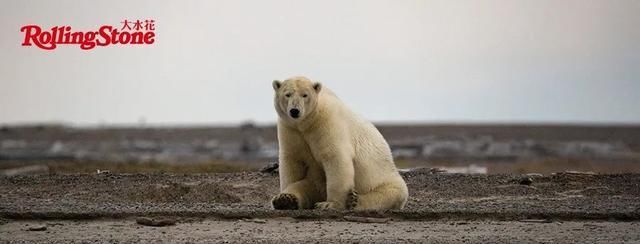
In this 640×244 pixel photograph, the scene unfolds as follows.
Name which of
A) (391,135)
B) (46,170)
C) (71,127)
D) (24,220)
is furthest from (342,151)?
(71,127)

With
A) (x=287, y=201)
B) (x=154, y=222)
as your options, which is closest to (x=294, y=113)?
(x=287, y=201)

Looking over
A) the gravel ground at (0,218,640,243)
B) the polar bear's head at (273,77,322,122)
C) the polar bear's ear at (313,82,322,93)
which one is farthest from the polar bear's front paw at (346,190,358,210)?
the polar bear's ear at (313,82,322,93)

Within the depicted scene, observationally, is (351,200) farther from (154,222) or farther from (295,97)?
(154,222)

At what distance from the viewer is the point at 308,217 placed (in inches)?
453

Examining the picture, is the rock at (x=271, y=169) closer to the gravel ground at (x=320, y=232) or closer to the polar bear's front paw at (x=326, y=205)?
the polar bear's front paw at (x=326, y=205)

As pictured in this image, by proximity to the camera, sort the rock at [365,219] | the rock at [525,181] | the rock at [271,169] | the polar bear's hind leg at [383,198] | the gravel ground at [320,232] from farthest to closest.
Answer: the rock at [271,169], the rock at [525,181], the polar bear's hind leg at [383,198], the rock at [365,219], the gravel ground at [320,232]

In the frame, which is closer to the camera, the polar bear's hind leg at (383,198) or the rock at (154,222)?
the rock at (154,222)

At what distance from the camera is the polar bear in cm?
1181

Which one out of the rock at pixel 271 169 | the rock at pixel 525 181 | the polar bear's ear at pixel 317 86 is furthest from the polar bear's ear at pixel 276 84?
the rock at pixel 525 181

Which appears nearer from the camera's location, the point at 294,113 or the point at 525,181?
the point at 294,113

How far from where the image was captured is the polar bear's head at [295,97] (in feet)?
37.9

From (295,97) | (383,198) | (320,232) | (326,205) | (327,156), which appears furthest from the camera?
(383,198)

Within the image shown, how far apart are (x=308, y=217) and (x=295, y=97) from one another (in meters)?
1.20

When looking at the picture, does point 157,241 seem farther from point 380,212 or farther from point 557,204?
point 557,204
